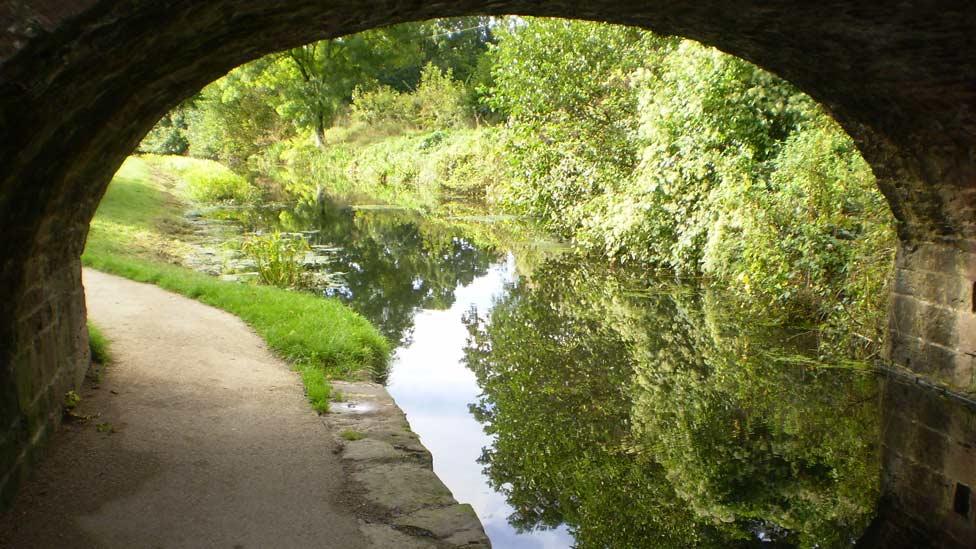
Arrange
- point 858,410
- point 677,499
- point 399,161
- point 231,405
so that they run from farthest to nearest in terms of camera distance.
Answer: point 399,161 → point 858,410 → point 231,405 → point 677,499

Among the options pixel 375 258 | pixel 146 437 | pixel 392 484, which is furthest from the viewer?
pixel 375 258

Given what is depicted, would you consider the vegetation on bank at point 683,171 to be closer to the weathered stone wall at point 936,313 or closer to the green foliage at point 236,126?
the weathered stone wall at point 936,313

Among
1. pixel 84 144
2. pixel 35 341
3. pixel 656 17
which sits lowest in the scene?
pixel 35 341

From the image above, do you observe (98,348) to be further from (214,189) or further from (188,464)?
(214,189)

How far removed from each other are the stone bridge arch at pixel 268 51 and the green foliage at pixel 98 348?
0.47 m

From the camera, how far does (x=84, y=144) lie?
3.88m

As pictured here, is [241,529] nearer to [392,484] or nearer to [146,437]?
[392,484]

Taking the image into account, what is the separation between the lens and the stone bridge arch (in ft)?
8.88

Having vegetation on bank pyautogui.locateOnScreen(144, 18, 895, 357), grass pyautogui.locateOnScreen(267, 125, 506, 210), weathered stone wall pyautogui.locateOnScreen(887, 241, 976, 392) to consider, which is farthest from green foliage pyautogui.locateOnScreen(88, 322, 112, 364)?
grass pyautogui.locateOnScreen(267, 125, 506, 210)

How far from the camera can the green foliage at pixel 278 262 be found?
11812 millimetres

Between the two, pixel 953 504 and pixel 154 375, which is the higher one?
pixel 154 375

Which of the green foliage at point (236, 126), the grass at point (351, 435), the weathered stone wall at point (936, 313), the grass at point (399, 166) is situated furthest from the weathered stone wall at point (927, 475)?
the green foliage at point (236, 126)

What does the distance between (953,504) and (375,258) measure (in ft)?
40.1

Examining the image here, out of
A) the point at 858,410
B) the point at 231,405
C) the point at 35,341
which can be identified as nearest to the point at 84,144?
the point at 35,341
